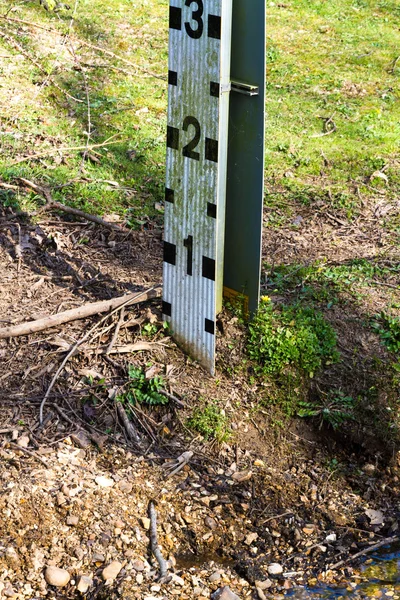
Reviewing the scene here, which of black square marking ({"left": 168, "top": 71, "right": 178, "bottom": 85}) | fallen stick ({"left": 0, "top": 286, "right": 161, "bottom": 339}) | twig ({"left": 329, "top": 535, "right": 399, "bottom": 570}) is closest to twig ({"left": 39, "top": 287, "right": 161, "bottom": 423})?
fallen stick ({"left": 0, "top": 286, "right": 161, "bottom": 339})

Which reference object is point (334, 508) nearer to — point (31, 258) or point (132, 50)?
point (31, 258)

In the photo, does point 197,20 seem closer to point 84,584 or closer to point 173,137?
point 173,137

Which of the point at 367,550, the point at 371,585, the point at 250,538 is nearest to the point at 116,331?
the point at 250,538

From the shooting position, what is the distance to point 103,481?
4199 mm

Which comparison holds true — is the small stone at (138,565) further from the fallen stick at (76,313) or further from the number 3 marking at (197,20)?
the number 3 marking at (197,20)

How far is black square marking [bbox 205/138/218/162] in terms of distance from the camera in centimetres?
441

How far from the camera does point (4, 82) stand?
26.8 feet

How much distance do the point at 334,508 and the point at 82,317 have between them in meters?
1.89

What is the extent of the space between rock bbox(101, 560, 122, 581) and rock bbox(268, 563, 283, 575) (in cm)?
75

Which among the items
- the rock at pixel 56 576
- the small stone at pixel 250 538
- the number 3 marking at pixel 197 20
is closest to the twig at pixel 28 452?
the rock at pixel 56 576

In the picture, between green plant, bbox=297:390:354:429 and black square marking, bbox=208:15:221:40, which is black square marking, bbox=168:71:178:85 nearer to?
black square marking, bbox=208:15:221:40

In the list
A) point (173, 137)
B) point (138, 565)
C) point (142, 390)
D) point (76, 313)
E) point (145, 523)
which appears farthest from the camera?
point (76, 313)

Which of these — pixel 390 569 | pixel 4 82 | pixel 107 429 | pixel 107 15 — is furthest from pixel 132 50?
pixel 390 569

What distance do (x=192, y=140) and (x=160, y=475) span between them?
1816 mm
